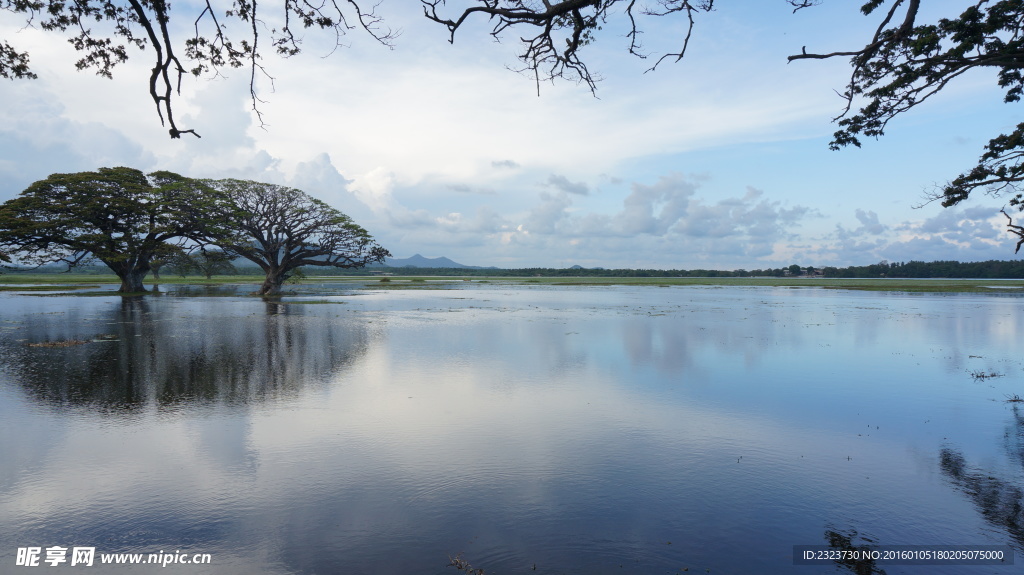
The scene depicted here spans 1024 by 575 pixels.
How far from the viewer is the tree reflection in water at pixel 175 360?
9.98m

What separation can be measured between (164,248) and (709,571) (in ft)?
162

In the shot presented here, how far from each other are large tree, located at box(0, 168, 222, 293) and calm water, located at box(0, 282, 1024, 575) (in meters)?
32.5

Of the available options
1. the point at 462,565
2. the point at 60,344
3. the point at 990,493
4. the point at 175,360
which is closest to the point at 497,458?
the point at 462,565

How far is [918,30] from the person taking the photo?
350 inches

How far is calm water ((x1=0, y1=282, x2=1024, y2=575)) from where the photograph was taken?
473 cm

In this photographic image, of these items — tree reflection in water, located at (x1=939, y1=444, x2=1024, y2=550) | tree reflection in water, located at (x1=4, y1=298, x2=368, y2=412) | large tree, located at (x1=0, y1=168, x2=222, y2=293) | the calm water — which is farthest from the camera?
large tree, located at (x1=0, y1=168, x2=222, y2=293)

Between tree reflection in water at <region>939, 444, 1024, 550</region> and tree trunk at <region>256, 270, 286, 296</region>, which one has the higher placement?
tree trunk at <region>256, 270, 286, 296</region>

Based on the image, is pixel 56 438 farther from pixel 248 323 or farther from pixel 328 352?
pixel 248 323

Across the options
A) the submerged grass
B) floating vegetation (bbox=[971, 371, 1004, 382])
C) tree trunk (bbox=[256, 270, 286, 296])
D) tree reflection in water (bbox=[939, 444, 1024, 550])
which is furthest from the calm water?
the submerged grass

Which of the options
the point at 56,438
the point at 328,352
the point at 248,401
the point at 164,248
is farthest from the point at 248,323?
the point at 164,248

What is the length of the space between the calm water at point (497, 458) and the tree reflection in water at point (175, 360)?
0.12m

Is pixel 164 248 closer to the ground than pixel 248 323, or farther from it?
farther from it

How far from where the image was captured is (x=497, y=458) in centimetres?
695

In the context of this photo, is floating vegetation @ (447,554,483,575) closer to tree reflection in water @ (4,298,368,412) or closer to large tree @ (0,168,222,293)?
tree reflection in water @ (4,298,368,412)
